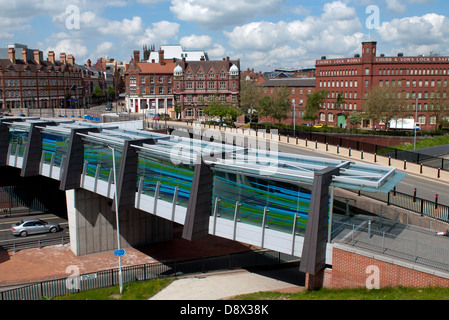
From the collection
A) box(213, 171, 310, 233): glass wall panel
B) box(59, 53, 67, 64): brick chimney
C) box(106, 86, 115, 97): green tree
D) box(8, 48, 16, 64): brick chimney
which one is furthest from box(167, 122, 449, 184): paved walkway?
box(106, 86, 115, 97): green tree

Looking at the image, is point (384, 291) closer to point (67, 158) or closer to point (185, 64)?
point (67, 158)

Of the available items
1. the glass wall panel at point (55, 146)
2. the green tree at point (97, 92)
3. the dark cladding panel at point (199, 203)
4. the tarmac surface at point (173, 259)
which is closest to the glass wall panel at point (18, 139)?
the glass wall panel at point (55, 146)

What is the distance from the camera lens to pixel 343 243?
608 inches

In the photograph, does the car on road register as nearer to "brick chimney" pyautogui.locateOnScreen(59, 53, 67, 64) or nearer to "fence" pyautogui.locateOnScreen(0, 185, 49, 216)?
"fence" pyautogui.locateOnScreen(0, 185, 49, 216)

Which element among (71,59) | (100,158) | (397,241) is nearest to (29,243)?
(100,158)

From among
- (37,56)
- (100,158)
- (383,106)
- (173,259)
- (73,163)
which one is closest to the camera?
(100,158)

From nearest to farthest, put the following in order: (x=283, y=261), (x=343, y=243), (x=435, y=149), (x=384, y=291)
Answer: (x=384, y=291) → (x=343, y=243) → (x=283, y=261) → (x=435, y=149)

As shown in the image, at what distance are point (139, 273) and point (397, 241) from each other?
40.5 feet

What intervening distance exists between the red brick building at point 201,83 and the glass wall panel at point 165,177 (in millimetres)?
62629

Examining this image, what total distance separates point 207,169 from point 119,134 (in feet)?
31.5

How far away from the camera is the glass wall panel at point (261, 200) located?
1612cm

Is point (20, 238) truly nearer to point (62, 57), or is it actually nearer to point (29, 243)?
point (29, 243)

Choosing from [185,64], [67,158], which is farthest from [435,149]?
[185,64]

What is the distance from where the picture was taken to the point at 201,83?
83875 millimetres
